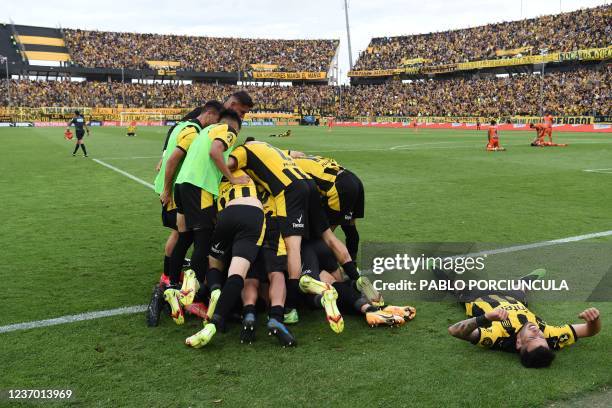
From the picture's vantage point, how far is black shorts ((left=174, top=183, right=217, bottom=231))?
17.3ft

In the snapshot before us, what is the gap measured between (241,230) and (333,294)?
948 mm

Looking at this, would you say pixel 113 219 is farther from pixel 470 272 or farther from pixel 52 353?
pixel 470 272

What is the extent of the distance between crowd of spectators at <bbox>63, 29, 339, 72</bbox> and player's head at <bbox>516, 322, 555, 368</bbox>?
290 feet

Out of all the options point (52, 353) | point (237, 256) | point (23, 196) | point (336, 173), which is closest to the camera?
point (52, 353)

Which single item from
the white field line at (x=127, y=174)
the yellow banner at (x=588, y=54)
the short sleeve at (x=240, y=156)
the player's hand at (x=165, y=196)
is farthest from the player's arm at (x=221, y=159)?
the yellow banner at (x=588, y=54)

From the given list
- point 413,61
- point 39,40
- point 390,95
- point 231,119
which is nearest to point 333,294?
point 231,119

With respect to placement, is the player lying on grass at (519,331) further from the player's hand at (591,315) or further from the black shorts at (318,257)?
the black shorts at (318,257)

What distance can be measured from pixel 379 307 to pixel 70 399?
2.62m

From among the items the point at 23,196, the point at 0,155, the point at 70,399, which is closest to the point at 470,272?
the point at 70,399

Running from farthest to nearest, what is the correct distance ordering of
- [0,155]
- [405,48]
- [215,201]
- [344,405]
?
[405,48] → [0,155] → [215,201] → [344,405]

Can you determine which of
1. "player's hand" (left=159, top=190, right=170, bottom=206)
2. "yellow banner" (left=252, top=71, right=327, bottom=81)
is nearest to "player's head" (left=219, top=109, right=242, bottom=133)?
"player's hand" (left=159, top=190, right=170, bottom=206)

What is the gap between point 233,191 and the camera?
504 centimetres

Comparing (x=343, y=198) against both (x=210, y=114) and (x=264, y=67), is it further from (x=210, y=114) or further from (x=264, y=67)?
(x=264, y=67)

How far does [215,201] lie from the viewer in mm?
5410
